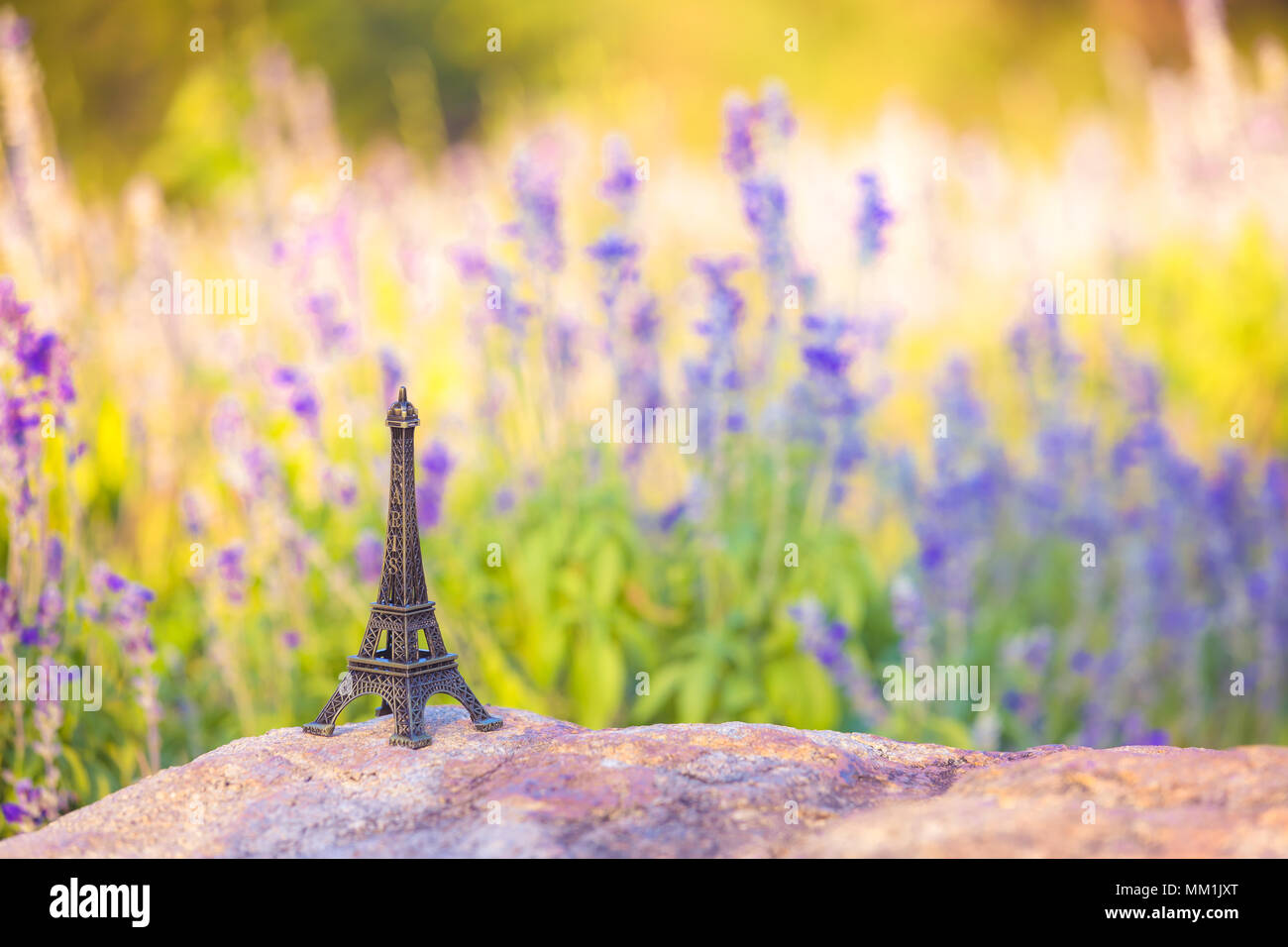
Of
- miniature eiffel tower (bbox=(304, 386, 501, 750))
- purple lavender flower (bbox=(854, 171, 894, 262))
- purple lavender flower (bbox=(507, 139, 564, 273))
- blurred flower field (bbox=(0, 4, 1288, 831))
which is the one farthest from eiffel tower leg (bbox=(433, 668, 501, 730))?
purple lavender flower (bbox=(854, 171, 894, 262))

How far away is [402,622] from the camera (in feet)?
8.79

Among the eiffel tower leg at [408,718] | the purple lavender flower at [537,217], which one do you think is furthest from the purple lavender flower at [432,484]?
the eiffel tower leg at [408,718]

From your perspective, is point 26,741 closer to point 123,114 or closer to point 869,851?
point 869,851

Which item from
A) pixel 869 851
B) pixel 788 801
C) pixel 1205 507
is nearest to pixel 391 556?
pixel 788 801

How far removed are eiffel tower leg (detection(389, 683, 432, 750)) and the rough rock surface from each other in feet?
0.10

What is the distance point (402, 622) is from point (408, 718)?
8.3 inches

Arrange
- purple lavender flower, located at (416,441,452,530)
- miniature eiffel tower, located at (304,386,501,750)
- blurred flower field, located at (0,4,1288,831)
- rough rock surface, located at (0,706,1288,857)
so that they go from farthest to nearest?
purple lavender flower, located at (416,441,452,530)
blurred flower field, located at (0,4,1288,831)
miniature eiffel tower, located at (304,386,501,750)
rough rock surface, located at (0,706,1288,857)

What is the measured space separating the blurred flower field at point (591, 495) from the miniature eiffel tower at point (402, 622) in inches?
27.9

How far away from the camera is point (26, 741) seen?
327 centimetres

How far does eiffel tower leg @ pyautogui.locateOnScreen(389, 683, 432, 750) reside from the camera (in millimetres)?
2566

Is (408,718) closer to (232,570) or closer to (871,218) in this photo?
(232,570)

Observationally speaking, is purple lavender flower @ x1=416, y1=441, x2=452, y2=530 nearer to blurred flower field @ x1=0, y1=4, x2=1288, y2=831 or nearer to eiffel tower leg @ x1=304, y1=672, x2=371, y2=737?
blurred flower field @ x1=0, y1=4, x2=1288, y2=831

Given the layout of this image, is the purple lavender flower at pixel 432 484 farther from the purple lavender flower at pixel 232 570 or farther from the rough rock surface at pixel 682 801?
the rough rock surface at pixel 682 801

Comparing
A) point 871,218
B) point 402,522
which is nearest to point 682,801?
point 402,522
